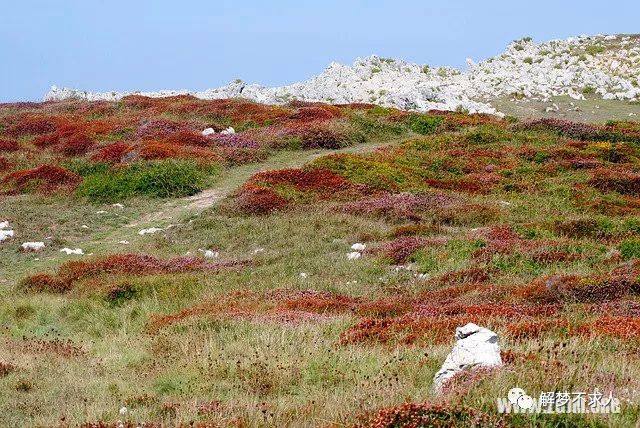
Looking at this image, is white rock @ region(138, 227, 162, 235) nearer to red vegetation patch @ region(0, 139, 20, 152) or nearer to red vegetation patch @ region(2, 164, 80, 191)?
red vegetation patch @ region(2, 164, 80, 191)

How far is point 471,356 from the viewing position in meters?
7.31

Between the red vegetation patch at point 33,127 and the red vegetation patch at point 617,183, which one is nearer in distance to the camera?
the red vegetation patch at point 617,183

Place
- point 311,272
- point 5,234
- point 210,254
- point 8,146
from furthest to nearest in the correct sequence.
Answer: point 8,146, point 5,234, point 210,254, point 311,272

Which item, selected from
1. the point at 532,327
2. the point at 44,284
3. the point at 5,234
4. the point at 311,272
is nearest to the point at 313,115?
the point at 5,234

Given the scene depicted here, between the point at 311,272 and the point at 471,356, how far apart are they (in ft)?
31.8

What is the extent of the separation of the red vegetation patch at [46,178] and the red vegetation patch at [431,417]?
2488 centimetres

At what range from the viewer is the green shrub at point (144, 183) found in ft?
88.1

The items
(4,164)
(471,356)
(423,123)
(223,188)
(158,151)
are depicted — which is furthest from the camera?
(423,123)

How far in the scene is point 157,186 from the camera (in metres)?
27.3

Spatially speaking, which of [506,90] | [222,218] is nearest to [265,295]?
[222,218]

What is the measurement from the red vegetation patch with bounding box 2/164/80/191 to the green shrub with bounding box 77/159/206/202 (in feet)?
2.59

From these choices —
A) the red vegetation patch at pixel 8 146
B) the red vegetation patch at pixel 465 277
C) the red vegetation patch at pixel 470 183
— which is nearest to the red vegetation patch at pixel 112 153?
the red vegetation patch at pixel 8 146

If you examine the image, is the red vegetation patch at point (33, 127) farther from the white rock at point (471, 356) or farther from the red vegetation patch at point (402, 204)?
the white rock at point (471, 356)

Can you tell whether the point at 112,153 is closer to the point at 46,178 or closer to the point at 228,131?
the point at 46,178
